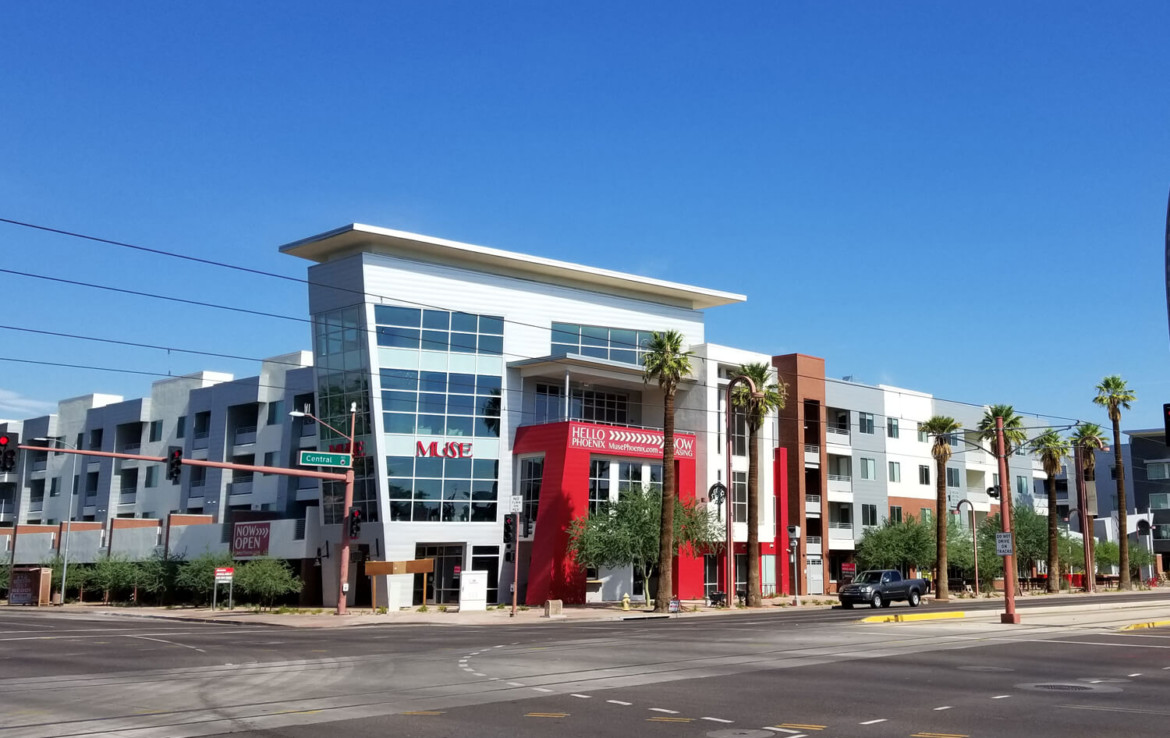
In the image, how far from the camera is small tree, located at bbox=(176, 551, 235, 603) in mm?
58250

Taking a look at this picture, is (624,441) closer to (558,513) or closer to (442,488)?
(558,513)

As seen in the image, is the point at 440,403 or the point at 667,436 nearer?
the point at 667,436

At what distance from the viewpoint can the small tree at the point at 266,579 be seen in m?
54.7

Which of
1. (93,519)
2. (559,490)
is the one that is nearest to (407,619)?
(559,490)

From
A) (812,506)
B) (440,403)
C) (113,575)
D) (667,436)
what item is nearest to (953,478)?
(812,506)

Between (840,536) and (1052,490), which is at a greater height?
(1052,490)

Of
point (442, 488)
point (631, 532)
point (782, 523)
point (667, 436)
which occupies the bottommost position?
point (631, 532)

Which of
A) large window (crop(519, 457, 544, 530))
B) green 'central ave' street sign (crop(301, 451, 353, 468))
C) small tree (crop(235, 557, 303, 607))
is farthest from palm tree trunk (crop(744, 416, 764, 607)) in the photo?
small tree (crop(235, 557, 303, 607))

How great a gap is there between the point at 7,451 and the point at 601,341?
3888 cm

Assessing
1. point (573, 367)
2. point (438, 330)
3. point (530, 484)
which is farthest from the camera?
point (573, 367)

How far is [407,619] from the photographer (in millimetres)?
45656

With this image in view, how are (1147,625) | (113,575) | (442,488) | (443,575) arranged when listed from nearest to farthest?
(1147,625)
(442,488)
(443,575)
(113,575)

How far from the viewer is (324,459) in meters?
46.6

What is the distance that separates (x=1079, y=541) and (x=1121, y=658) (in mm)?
77461
